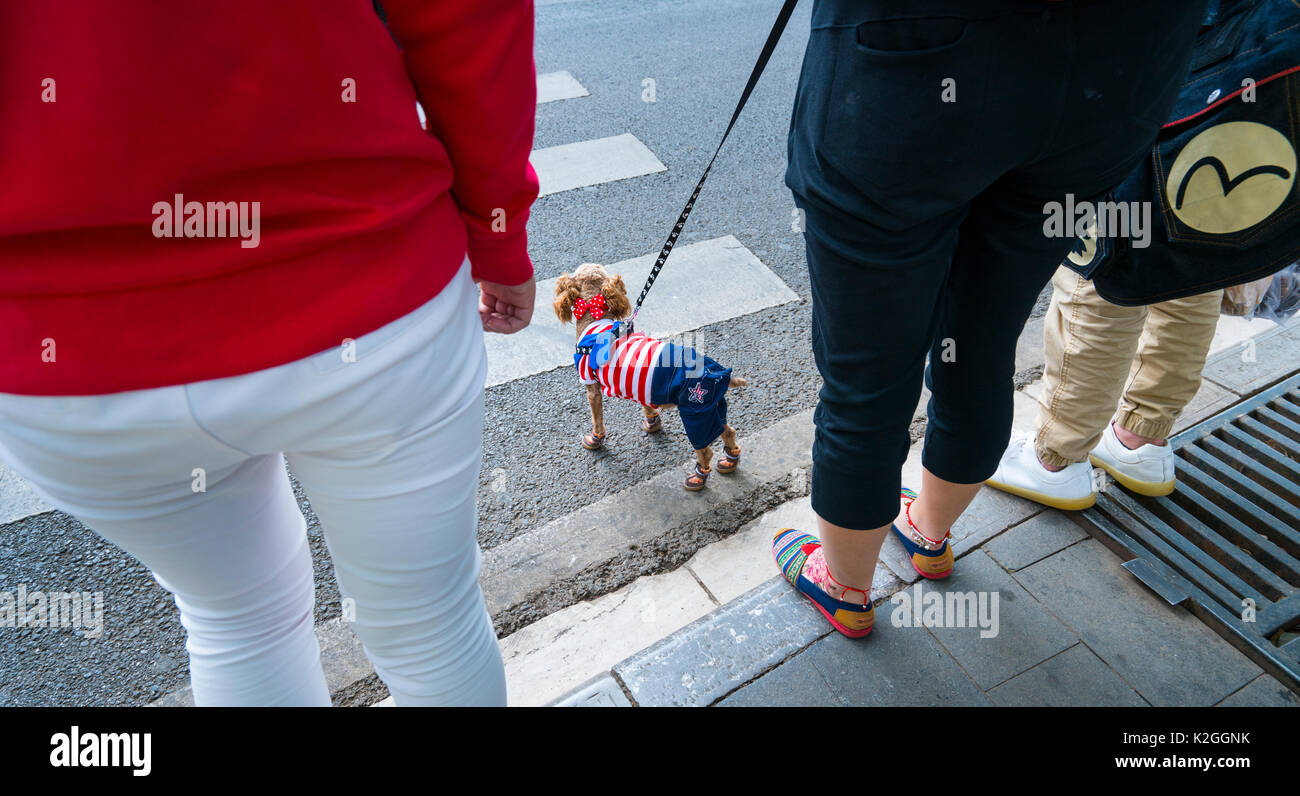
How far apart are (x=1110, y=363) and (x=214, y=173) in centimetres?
230

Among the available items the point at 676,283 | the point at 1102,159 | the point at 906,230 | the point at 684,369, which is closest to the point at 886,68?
the point at 906,230

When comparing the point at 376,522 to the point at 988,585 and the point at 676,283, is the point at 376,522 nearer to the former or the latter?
the point at 988,585

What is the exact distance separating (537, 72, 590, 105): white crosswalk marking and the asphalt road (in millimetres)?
90

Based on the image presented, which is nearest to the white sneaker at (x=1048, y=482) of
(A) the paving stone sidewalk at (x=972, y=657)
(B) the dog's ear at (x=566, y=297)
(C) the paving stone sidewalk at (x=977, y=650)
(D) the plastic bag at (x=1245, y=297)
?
(C) the paving stone sidewalk at (x=977, y=650)

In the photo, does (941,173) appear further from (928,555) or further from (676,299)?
(676,299)

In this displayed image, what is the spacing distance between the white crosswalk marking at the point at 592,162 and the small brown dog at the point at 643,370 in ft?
6.69

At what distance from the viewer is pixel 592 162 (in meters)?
5.00

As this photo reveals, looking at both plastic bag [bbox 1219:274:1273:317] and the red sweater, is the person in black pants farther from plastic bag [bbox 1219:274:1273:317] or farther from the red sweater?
plastic bag [bbox 1219:274:1273:317]

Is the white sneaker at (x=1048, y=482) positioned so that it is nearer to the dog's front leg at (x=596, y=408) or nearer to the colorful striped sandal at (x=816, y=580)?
the colorful striped sandal at (x=816, y=580)

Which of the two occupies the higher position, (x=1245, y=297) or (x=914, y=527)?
(x=1245, y=297)

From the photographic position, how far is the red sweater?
761 mm

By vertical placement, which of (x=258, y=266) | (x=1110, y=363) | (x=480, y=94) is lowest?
(x=1110, y=363)

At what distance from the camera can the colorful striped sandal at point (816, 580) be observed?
2.16m

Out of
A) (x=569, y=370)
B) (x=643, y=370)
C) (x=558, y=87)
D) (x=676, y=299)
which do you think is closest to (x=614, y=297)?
(x=643, y=370)
